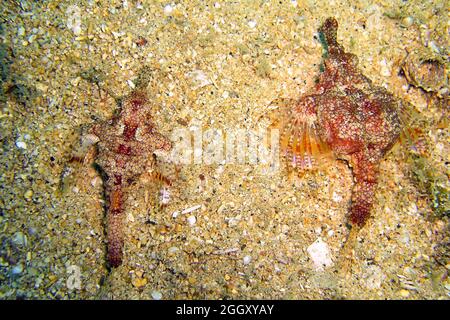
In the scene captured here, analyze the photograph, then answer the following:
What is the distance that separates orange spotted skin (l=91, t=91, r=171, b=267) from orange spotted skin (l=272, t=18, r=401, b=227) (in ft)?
5.51

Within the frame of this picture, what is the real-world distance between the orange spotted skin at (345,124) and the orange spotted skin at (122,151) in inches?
66.1

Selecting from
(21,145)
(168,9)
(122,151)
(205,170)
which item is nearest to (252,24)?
(168,9)

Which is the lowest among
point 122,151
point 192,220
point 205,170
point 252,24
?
point 192,220

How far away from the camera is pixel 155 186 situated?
371cm

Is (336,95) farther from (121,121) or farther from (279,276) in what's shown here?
(121,121)

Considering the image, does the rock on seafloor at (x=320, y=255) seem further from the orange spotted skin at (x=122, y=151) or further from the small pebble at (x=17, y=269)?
the small pebble at (x=17, y=269)

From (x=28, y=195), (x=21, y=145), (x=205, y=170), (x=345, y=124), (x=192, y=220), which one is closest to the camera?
(x=28, y=195)

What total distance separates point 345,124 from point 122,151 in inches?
104

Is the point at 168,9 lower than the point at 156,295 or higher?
higher

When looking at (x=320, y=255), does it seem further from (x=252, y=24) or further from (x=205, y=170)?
(x=252, y=24)

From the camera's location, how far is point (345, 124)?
3.72 metres

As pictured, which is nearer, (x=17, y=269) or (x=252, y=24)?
(x=17, y=269)

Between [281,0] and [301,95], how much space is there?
1.40 m

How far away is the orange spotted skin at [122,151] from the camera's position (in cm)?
338
